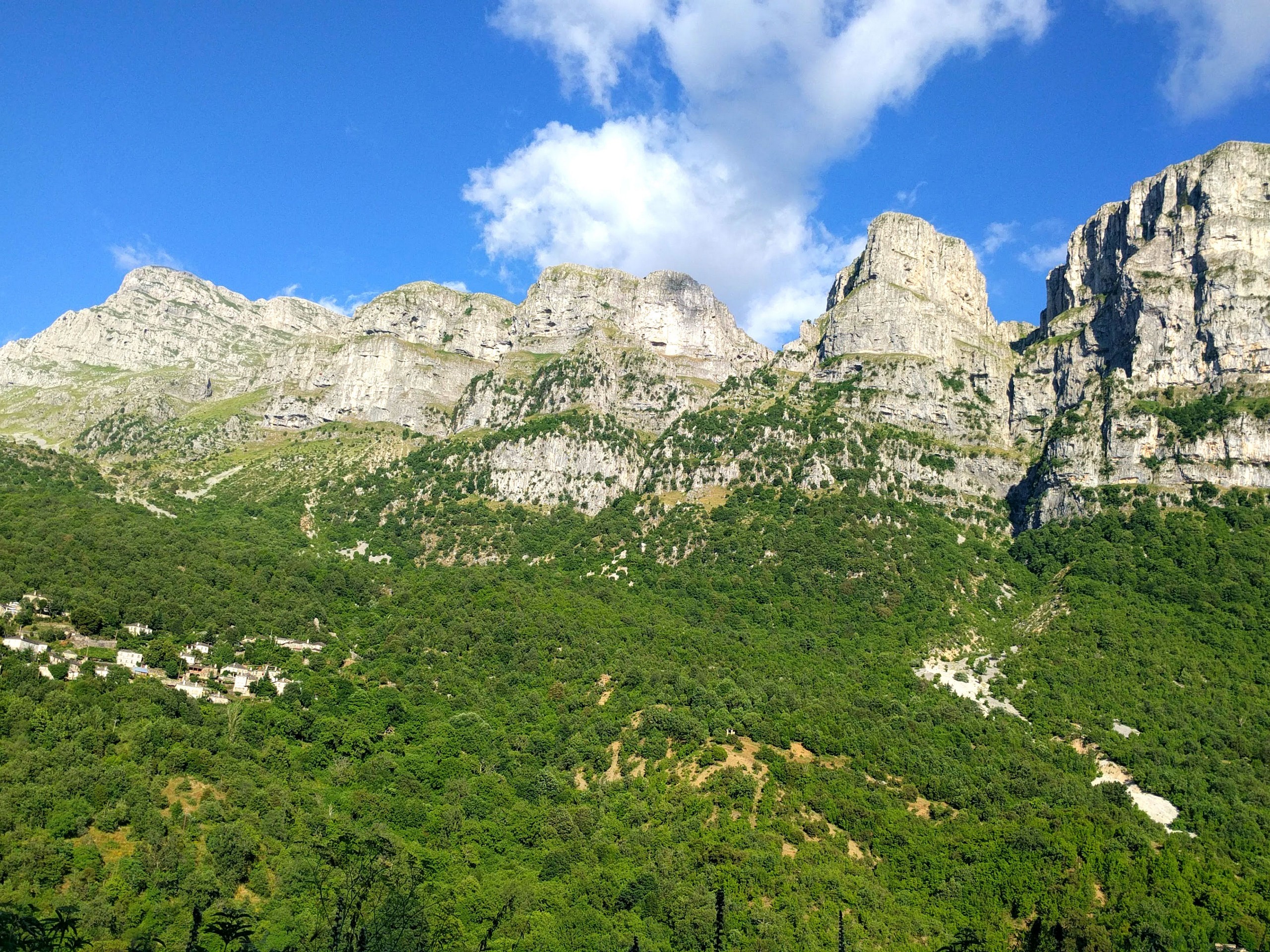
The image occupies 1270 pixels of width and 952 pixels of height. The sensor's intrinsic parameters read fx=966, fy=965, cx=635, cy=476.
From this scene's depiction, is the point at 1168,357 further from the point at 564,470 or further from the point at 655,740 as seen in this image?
the point at 655,740

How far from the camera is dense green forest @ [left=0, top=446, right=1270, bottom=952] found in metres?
64.5

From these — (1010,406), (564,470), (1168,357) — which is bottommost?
(564,470)

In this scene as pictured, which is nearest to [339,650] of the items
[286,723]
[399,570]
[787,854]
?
[286,723]

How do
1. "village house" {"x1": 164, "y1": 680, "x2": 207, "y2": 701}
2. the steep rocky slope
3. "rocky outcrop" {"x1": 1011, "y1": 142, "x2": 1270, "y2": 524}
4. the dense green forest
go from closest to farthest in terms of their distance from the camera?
the dense green forest < "village house" {"x1": 164, "y1": 680, "x2": 207, "y2": 701} < "rocky outcrop" {"x1": 1011, "y1": 142, "x2": 1270, "y2": 524} < the steep rocky slope

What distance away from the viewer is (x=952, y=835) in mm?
79000

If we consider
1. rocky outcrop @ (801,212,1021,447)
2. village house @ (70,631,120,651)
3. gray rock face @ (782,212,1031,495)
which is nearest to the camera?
village house @ (70,631,120,651)

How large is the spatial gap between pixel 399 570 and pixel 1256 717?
112m

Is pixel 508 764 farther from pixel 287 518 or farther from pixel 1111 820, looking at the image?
pixel 287 518

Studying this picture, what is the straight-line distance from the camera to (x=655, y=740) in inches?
3711

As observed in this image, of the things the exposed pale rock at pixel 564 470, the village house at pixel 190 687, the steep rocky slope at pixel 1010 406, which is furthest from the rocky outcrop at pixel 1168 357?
the village house at pixel 190 687

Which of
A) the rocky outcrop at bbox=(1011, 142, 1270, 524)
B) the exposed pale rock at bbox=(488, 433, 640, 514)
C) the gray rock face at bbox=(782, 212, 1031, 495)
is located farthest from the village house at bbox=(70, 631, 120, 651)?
the rocky outcrop at bbox=(1011, 142, 1270, 524)

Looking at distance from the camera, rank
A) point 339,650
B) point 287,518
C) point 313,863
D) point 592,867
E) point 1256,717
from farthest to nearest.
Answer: point 287,518, point 339,650, point 1256,717, point 592,867, point 313,863

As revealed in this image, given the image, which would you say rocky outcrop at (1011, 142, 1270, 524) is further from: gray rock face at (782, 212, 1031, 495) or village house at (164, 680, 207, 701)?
village house at (164, 680, 207, 701)

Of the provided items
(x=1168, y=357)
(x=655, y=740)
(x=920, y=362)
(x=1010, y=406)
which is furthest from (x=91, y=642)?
(x=1168, y=357)
